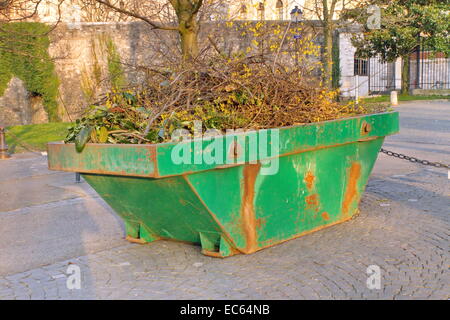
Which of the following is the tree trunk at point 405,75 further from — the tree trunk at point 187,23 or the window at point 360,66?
the tree trunk at point 187,23

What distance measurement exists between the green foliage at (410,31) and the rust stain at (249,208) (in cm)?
2150

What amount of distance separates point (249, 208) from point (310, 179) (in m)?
0.74

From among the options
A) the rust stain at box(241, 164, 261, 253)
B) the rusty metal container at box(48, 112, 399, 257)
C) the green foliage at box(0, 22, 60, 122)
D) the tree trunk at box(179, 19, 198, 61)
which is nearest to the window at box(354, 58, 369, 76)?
the green foliage at box(0, 22, 60, 122)

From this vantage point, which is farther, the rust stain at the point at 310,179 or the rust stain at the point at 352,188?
the rust stain at the point at 352,188

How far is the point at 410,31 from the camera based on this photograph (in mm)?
25594

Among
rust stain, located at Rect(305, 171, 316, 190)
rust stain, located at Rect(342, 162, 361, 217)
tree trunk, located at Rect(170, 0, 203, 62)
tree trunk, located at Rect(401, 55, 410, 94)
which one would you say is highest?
tree trunk, located at Rect(170, 0, 203, 62)

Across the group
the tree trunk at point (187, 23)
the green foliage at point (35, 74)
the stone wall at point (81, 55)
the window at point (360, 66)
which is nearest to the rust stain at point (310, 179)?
the tree trunk at point (187, 23)

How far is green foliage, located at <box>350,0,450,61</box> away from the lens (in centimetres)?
2512

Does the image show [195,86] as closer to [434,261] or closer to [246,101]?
Result: [246,101]

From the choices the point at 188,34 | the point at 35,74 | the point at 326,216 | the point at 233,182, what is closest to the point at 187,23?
the point at 188,34

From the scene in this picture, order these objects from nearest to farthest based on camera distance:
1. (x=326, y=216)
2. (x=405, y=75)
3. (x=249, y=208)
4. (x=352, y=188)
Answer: (x=249, y=208), (x=326, y=216), (x=352, y=188), (x=405, y=75)

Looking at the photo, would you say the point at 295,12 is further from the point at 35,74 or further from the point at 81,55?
the point at 35,74

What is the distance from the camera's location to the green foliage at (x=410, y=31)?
25.1 m

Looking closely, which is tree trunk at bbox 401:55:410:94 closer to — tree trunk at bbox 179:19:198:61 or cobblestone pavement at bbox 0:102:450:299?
tree trunk at bbox 179:19:198:61
